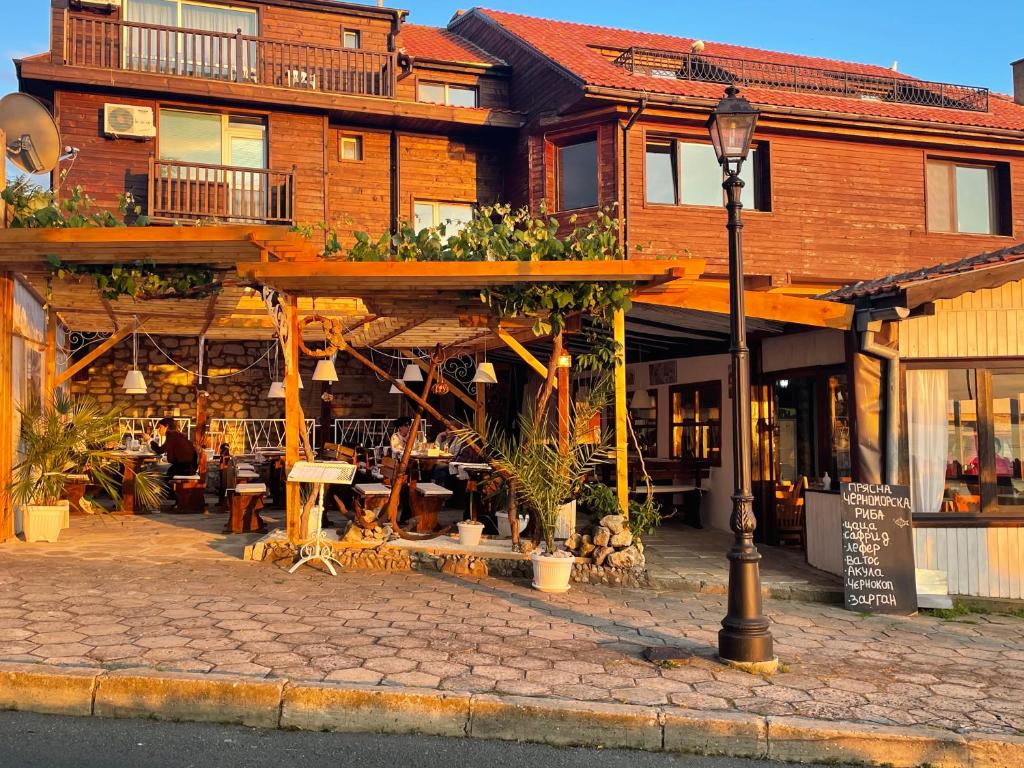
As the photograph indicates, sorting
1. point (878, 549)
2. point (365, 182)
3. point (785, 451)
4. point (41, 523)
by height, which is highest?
point (365, 182)

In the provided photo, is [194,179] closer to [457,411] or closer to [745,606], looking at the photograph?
[457,411]

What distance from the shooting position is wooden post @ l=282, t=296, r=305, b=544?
8.75 m

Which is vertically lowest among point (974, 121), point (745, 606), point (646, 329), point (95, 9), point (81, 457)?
point (745, 606)

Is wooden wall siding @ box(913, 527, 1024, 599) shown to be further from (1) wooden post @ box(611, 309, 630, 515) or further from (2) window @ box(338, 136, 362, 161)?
(2) window @ box(338, 136, 362, 161)

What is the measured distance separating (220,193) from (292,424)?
26.6 feet

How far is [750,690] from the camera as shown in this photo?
16.7ft

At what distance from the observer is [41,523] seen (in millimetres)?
9344

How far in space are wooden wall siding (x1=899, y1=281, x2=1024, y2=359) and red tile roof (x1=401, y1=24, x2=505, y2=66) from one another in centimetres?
1189

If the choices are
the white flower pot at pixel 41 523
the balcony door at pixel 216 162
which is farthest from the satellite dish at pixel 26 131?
the balcony door at pixel 216 162

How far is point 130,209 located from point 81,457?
6912 millimetres

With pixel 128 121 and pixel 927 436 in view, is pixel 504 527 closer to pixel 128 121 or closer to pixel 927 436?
pixel 927 436

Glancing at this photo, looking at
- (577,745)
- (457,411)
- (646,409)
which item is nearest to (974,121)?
(646,409)

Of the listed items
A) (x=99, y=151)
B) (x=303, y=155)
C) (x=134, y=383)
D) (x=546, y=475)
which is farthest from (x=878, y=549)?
(x=99, y=151)

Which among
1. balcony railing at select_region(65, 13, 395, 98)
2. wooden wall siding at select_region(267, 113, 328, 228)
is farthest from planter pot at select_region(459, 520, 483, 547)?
balcony railing at select_region(65, 13, 395, 98)
